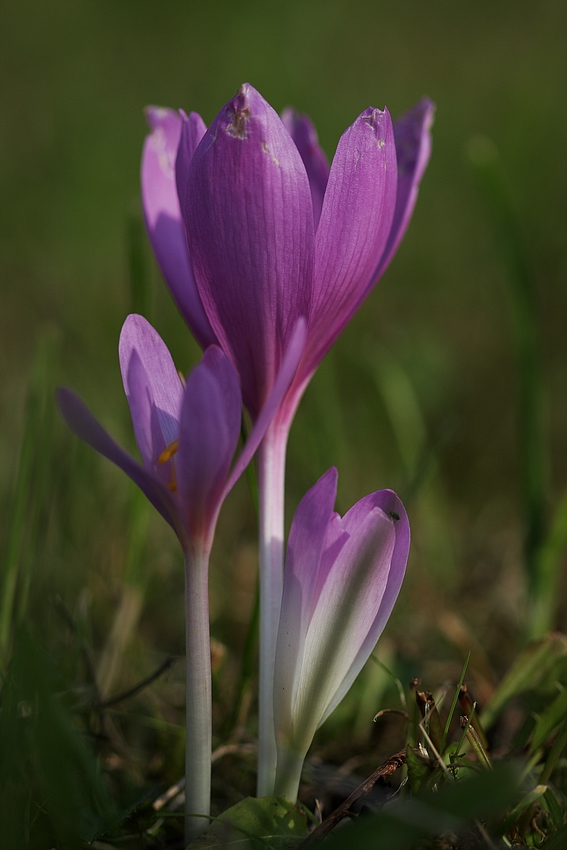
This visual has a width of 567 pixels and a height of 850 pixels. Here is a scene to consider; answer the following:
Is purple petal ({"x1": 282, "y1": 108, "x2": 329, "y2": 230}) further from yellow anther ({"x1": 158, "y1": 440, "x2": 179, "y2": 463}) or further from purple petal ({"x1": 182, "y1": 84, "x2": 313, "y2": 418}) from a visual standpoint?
yellow anther ({"x1": 158, "y1": 440, "x2": 179, "y2": 463})

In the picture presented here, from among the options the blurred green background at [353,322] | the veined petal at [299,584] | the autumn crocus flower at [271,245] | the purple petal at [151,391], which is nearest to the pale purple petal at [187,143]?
the autumn crocus flower at [271,245]

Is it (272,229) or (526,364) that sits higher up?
(272,229)

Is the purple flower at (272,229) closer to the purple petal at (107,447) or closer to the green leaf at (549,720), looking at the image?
the purple petal at (107,447)

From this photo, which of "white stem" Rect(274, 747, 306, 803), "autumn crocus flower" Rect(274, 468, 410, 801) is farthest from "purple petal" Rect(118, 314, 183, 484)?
"white stem" Rect(274, 747, 306, 803)

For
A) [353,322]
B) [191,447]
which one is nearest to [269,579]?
[191,447]

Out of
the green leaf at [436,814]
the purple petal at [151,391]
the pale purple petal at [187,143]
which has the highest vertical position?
the pale purple petal at [187,143]

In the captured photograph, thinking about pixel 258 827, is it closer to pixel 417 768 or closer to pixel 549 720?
pixel 417 768

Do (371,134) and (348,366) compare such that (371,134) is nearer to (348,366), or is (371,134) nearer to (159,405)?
(159,405)
